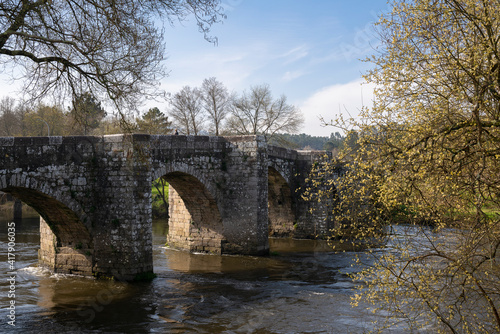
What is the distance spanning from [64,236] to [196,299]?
4005 millimetres

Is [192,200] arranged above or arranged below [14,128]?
below

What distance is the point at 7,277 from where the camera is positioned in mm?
12133

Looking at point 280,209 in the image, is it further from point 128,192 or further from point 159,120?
point 159,120

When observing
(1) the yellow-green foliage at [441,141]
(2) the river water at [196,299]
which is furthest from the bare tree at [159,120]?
(1) the yellow-green foliage at [441,141]

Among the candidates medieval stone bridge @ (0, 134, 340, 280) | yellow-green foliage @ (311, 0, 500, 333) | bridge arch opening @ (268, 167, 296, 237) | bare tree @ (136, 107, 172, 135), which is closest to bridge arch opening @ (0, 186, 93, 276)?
medieval stone bridge @ (0, 134, 340, 280)

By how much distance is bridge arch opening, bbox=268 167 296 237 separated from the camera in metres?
20.8

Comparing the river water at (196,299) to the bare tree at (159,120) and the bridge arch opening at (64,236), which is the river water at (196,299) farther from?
the bare tree at (159,120)

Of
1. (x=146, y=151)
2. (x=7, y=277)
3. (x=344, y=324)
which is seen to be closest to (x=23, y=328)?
(x=7, y=277)

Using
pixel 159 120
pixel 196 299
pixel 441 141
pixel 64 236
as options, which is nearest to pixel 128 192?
pixel 64 236

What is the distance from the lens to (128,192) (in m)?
11.8

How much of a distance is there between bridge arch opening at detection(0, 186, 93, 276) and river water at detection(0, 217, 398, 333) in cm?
36

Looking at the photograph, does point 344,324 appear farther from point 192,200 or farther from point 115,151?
point 192,200

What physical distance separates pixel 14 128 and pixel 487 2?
35.6 meters

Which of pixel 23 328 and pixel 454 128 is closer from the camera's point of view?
pixel 454 128
